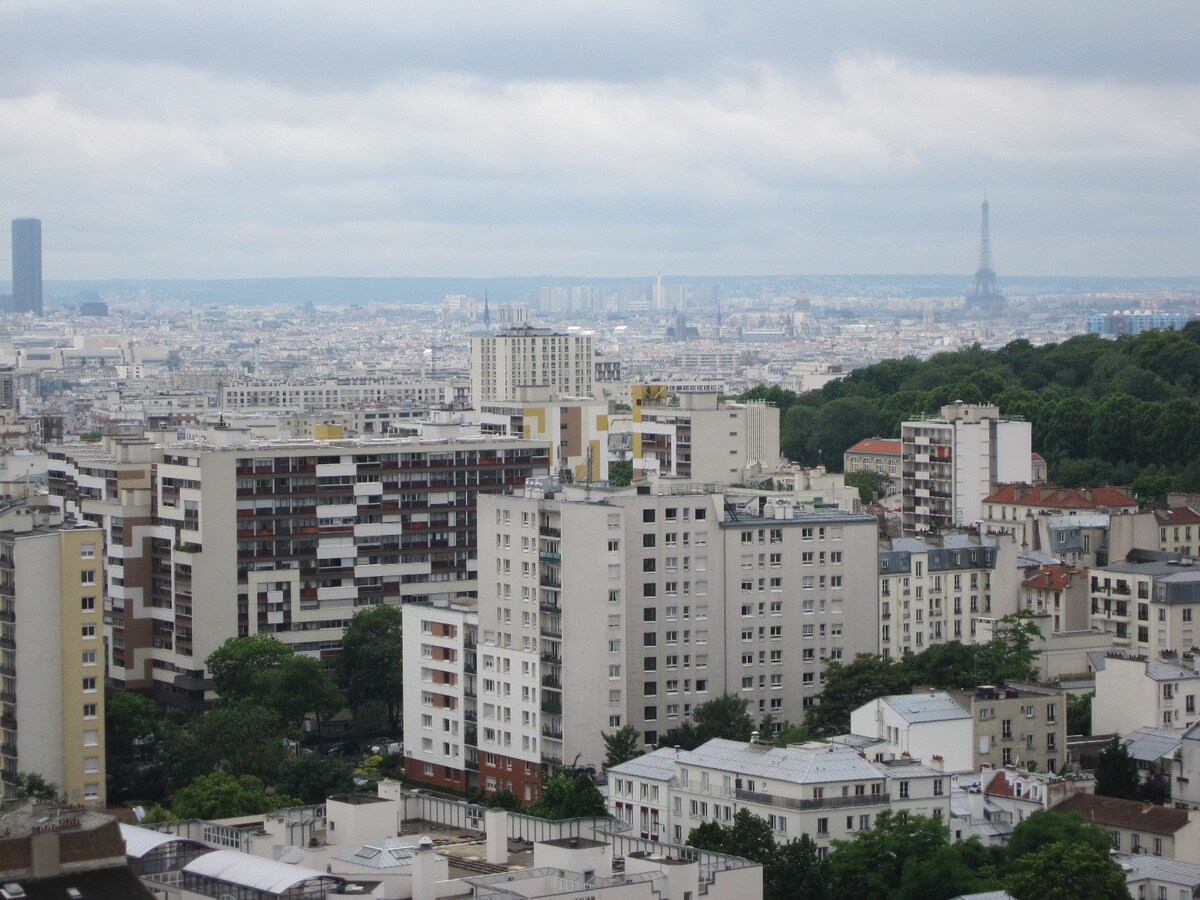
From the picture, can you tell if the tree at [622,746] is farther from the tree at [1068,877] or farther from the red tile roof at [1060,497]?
the red tile roof at [1060,497]

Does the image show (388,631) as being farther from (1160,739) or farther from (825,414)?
(825,414)

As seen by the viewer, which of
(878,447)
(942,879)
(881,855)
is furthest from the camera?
(878,447)

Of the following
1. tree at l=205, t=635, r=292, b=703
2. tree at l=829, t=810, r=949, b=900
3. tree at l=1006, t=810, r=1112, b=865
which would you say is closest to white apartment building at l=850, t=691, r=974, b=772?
tree at l=1006, t=810, r=1112, b=865

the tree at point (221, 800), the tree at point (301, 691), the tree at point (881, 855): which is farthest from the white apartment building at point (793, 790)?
the tree at point (301, 691)

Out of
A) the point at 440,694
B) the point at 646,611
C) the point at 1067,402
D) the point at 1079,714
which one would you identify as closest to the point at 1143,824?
the point at 1079,714

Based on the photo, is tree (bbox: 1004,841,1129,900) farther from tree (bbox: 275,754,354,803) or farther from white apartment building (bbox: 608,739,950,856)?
tree (bbox: 275,754,354,803)

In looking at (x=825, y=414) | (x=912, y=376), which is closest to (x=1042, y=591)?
(x=825, y=414)

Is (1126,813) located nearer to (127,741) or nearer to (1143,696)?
(1143,696)
